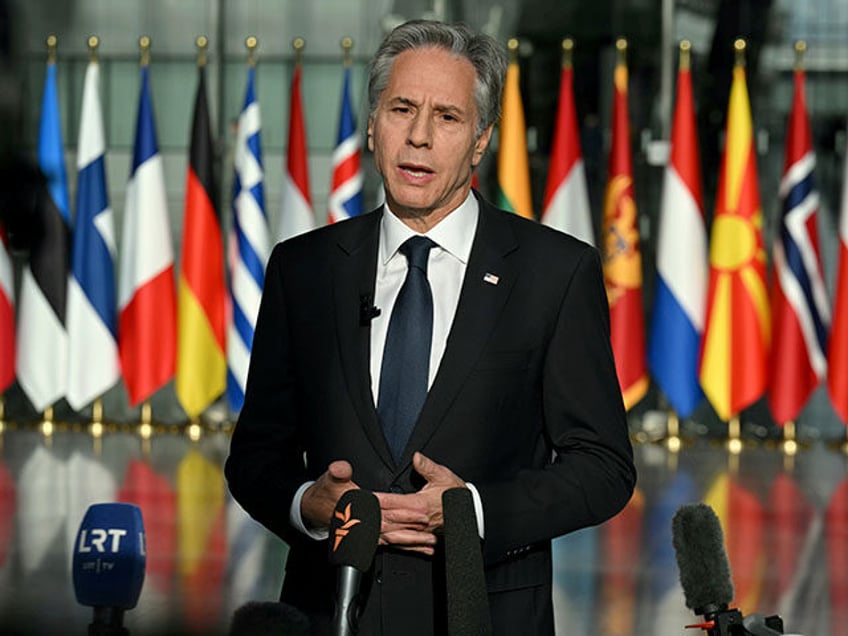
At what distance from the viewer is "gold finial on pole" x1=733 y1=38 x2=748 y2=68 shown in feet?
39.4

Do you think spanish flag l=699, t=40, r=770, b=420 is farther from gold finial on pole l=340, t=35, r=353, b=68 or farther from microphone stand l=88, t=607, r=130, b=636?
microphone stand l=88, t=607, r=130, b=636

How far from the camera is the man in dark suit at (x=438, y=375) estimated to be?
1.89 metres

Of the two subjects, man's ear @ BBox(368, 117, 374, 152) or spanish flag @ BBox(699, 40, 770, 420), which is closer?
man's ear @ BBox(368, 117, 374, 152)

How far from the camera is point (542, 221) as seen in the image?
11688mm

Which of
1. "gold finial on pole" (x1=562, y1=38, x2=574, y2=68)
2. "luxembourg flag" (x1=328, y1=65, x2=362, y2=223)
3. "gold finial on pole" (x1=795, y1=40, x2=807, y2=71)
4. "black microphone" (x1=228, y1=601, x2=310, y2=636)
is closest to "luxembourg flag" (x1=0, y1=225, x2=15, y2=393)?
"luxembourg flag" (x1=328, y1=65, x2=362, y2=223)

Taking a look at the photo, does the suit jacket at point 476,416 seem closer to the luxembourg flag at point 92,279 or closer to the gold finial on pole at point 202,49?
the luxembourg flag at point 92,279

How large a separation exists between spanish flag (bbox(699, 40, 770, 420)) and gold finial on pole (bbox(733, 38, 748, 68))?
1.89 ft

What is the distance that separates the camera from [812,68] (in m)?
12.6

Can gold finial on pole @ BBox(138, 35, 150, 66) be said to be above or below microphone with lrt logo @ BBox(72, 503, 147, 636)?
above

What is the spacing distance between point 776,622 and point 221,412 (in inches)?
444

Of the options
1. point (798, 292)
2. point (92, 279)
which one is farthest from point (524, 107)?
point (92, 279)

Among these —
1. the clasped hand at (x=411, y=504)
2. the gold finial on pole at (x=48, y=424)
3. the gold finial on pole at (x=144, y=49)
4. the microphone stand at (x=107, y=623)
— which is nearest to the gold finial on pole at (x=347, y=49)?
the gold finial on pole at (x=144, y=49)

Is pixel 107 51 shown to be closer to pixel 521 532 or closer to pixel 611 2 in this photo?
pixel 611 2

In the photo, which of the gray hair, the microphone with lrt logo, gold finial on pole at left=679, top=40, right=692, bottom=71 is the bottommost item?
the microphone with lrt logo
